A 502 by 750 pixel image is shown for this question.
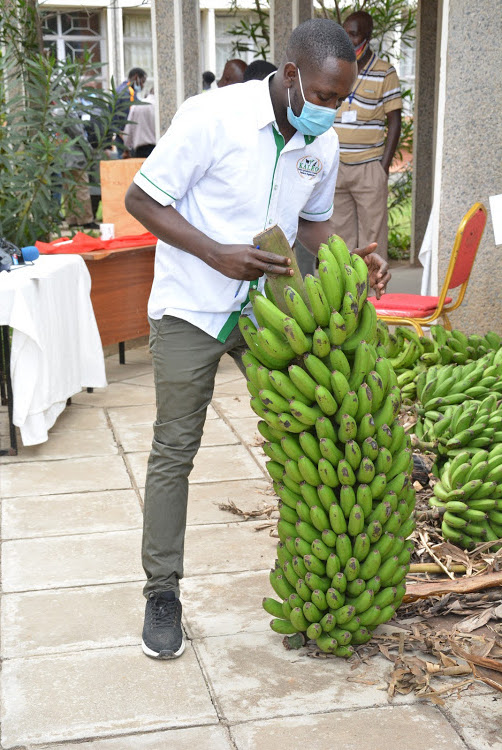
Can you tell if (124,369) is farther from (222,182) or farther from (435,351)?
(222,182)

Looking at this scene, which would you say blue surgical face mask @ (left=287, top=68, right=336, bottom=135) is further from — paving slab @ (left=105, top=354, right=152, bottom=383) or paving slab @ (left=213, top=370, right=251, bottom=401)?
paving slab @ (left=105, top=354, right=152, bottom=383)

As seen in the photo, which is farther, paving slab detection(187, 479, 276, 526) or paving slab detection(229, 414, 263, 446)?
paving slab detection(229, 414, 263, 446)

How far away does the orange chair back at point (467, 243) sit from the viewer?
5.37 m

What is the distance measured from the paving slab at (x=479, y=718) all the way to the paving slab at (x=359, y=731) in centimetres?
4

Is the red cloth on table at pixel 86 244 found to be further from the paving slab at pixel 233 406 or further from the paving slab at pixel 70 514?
the paving slab at pixel 70 514

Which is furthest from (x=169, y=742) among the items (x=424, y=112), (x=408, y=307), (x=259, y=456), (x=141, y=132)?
(x=141, y=132)

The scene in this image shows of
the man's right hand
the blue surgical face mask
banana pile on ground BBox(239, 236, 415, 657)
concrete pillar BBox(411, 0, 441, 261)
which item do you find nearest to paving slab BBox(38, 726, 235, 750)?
banana pile on ground BBox(239, 236, 415, 657)

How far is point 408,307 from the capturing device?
591 cm

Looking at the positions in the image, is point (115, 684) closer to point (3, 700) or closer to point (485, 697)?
point (3, 700)

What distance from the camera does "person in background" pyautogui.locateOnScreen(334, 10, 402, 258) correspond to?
25.8ft

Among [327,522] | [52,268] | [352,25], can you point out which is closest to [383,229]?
[352,25]

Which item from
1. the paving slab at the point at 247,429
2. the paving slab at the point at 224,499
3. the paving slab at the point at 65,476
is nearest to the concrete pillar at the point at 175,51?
the paving slab at the point at 247,429

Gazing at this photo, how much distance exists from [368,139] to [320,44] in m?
5.27

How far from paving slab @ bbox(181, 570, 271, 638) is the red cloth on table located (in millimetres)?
3332
